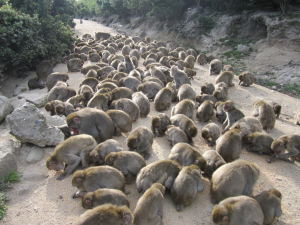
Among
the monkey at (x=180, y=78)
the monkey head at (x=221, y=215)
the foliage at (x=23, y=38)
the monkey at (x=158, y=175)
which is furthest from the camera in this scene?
the foliage at (x=23, y=38)

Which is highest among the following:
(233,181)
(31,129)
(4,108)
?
(233,181)

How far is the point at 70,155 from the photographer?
6.12 metres

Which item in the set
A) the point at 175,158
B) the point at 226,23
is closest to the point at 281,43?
the point at 226,23

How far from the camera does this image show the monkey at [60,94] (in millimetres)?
10690

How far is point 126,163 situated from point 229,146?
2.94 m

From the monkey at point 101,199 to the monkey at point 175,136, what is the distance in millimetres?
3038

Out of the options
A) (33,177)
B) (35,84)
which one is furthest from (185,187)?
(35,84)

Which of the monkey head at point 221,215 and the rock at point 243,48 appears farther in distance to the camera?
the rock at point 243,48

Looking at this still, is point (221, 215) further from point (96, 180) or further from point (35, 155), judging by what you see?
point (35, 155)

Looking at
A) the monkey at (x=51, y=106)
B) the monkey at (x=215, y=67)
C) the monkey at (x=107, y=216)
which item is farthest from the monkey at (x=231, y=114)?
the monkey at (x=215, y=67)

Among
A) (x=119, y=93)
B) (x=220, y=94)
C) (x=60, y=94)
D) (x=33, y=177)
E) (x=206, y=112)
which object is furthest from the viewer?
(x=60, y=94)

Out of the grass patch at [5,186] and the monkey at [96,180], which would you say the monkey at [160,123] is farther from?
the grass patch at [5,186]

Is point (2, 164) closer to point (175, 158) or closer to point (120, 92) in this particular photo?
point (175, 158)

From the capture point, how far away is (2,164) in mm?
5941
